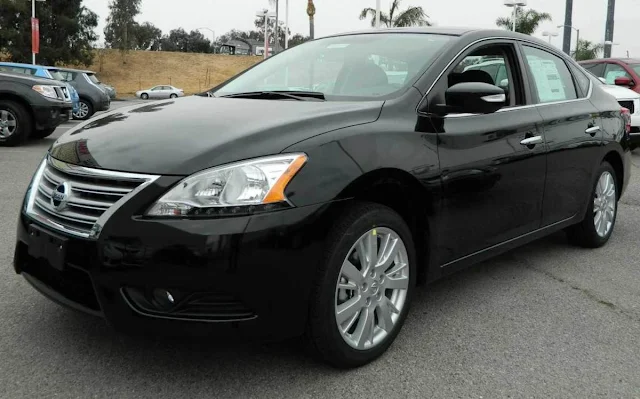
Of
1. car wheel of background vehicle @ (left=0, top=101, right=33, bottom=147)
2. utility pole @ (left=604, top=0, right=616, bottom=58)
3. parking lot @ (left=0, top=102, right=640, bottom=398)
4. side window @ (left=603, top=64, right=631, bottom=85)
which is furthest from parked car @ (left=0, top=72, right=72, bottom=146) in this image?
utility pole @ (left=604, top=0, right=616, bottom=58)

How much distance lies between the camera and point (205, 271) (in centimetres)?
228

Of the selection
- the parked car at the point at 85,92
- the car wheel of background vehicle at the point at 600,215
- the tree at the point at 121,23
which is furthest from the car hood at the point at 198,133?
the tree at the point at 121,23

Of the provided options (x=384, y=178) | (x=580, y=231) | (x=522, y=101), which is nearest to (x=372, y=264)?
(x=384, y=178)

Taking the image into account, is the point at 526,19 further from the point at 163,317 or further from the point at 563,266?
the point at 163,317

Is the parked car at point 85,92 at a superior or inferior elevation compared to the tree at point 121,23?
inferior

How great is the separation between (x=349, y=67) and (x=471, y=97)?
2.63 feet

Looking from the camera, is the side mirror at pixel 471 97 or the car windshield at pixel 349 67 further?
the car windshield at pixel 349 67

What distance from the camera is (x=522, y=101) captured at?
382 cm

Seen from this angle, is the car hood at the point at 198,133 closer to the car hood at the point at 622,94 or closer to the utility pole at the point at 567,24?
the car hood at the point at 622,94

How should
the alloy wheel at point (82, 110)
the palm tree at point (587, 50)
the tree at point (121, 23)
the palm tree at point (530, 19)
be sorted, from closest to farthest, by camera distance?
the alloy wheel at point (82, 110), the palm tree at point (530, 19), the palm tree at point (587, 50), the tree at point (121, 23)

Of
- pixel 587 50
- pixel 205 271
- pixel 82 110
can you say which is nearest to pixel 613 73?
pixel 205 271

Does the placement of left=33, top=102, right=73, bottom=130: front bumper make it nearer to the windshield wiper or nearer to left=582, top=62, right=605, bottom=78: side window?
the windshield wiper

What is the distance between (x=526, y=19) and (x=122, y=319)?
35249 mm

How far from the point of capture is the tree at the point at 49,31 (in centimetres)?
4597
